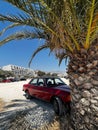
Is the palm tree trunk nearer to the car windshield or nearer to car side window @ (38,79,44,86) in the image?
the car windshield

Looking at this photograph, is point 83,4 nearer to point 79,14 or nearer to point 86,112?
point 79,14

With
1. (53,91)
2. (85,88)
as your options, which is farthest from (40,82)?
(85,88)

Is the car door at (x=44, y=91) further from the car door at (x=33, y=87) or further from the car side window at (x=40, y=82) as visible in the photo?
the car door at (x=33, y=87)

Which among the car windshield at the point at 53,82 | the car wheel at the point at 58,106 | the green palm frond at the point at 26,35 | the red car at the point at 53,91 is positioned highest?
the green palm frond at the point at 26,35

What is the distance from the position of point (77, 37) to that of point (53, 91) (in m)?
4.41

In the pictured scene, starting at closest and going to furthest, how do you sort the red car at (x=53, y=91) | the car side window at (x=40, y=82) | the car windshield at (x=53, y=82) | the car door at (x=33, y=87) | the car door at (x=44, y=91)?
the red car at (x=53, y=91), the car door at (x=44, y=91), the car windshield at (x=53, y=82), the car side window at (x=40, y=82), the car door at (x=33, y=87)

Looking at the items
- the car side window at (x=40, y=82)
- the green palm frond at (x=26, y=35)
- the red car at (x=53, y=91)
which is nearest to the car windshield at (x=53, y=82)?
the red car at (x=53, y=91)

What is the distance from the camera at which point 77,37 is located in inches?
235

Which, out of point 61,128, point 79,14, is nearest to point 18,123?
point 61,128

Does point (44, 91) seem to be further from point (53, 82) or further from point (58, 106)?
point (58, 106)

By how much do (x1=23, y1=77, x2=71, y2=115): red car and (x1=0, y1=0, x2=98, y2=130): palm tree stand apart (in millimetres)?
2512

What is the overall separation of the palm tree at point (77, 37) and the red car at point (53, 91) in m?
2.51

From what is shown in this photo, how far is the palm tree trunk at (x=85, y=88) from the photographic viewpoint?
19.2ft

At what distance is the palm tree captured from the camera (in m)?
5.51
